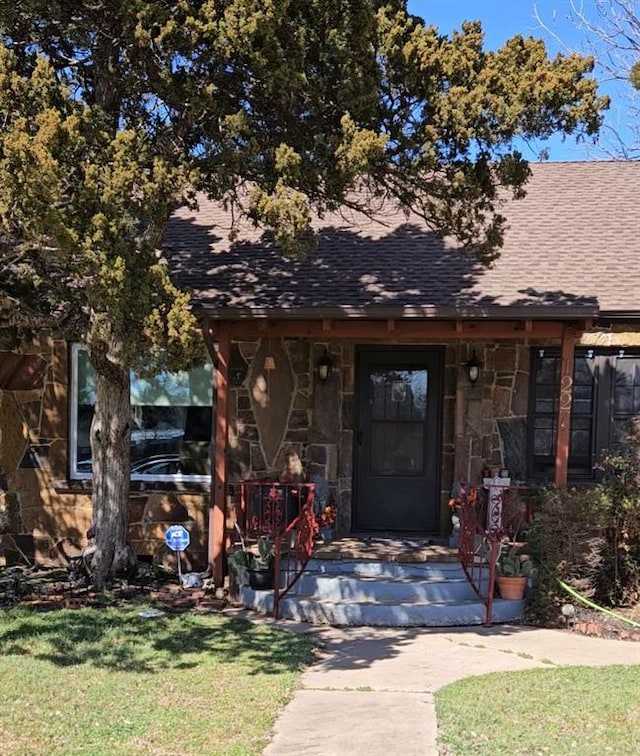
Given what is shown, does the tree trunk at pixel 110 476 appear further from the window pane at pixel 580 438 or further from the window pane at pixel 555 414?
the window pane at pixel 580 438

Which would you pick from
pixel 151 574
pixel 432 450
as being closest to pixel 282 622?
pixel 151 574

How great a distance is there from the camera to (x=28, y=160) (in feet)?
15.4

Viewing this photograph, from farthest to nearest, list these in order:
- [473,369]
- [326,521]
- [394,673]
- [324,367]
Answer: [324,367] < [473,369] < [326,521] < [394,673]

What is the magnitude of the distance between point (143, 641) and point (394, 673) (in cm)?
188

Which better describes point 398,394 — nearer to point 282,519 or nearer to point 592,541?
point 282,519

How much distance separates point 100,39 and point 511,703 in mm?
5639

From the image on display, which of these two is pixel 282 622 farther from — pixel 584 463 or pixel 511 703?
pixel 584 463

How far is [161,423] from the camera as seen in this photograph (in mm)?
8477

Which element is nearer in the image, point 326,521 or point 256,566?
point 256,566

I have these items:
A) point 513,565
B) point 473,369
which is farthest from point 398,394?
point 513,565

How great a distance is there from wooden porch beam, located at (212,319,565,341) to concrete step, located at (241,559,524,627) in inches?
88.4

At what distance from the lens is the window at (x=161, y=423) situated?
838 centimetres

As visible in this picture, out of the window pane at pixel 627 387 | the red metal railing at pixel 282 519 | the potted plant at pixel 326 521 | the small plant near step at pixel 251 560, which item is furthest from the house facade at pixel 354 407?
the small plant near step at pixel 251 560

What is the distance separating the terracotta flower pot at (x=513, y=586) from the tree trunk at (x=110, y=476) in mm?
3580
